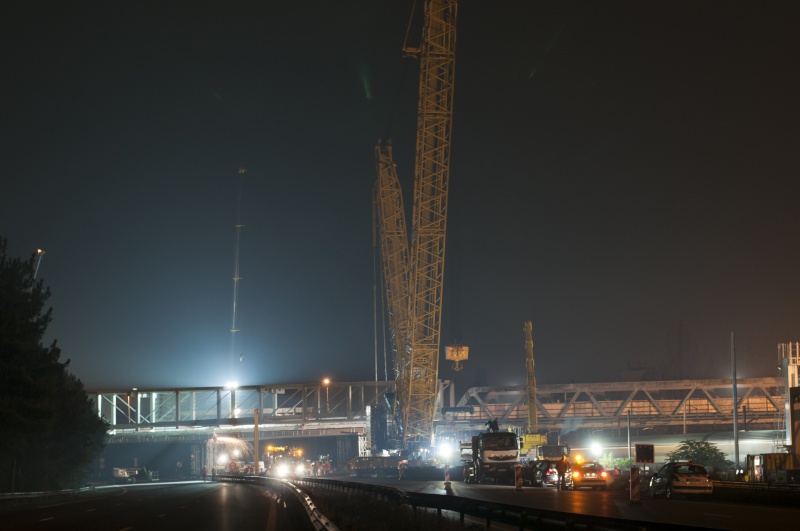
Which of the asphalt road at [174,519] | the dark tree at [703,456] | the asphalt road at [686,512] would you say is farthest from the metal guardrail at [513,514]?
the dark tree at [703,456]

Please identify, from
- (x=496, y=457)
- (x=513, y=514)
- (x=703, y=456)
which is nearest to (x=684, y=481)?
(x=513, y=514)

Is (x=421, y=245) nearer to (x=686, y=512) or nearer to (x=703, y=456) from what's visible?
(x=703, y=456)

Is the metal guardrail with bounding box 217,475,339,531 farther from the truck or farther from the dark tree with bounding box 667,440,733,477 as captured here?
the dark tree with bounding box 667,440,733,477

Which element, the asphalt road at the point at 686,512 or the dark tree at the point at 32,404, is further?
the dark tree at the point at 32,404

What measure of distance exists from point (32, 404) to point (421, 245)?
204 ft

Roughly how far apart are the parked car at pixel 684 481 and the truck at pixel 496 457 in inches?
997

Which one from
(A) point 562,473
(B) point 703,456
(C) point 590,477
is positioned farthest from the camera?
(B) point 703,456

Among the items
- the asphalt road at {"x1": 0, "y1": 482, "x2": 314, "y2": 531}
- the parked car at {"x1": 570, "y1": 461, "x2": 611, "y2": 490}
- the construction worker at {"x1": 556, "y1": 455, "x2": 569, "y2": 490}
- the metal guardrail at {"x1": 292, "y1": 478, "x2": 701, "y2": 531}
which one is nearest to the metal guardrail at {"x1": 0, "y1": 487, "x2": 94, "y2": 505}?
the asphalt road at {"x1": 0, "y1": 482, "x2": 314, "y2": 531}

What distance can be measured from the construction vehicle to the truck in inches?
1753

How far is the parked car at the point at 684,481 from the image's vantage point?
1964 inches

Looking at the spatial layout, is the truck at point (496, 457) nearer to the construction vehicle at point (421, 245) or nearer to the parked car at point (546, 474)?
the parked car at point (546, 474)

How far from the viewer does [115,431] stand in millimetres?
159750

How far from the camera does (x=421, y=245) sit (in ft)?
395

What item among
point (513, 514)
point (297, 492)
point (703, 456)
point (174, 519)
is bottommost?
point (703, 456)
